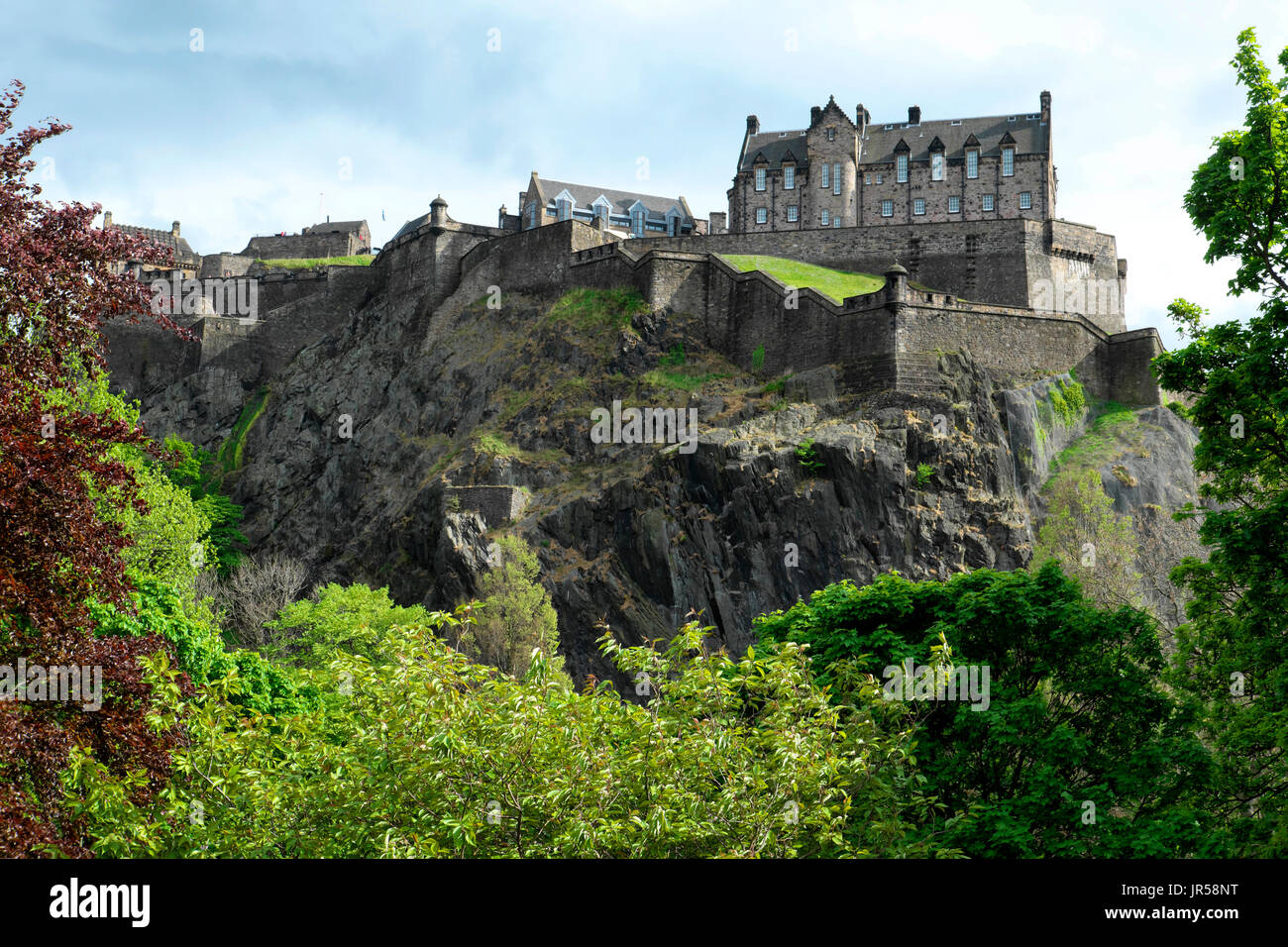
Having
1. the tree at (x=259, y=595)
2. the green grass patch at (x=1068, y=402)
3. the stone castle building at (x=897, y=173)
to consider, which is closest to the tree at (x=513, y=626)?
the tree at (x=259, y=595)

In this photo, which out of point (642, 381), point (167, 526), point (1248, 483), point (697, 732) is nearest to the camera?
point (697, 732)

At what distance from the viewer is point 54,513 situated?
11016 mm

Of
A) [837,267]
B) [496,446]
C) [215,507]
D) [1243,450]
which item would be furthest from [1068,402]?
[215,507]

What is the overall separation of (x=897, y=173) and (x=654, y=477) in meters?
29.9

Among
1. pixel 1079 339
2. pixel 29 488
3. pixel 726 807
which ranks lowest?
pixel 726 807

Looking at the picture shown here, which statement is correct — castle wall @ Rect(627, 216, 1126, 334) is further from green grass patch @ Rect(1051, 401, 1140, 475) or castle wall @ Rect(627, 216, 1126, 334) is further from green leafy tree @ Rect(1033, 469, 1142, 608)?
green leafy tree @ Rect(1033, 469, 1142, 608)

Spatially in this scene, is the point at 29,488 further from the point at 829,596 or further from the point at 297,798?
the point at 829,596

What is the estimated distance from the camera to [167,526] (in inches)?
1549

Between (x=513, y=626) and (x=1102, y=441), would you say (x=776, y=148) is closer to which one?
(x=1102, y=441)

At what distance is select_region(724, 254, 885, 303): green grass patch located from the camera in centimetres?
5109

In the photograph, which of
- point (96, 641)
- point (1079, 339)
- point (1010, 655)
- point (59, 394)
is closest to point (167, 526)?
point (59, 394)

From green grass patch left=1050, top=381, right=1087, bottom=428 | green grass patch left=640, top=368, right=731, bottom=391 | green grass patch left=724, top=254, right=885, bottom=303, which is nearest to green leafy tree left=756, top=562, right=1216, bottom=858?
green grass patch left=640, top=368, right=731, bottom=391
